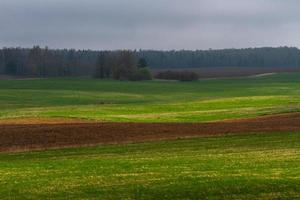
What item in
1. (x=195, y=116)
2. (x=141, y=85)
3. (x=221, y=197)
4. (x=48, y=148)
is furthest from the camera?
(x=141, y=85)

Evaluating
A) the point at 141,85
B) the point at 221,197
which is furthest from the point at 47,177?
the point at 141,85

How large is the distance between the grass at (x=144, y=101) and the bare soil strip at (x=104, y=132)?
9425 mm

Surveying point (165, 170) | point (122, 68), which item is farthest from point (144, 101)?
point (122, 68)

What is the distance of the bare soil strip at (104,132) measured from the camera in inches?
1178

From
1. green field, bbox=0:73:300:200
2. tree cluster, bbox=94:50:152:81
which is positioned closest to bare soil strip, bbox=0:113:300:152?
green field, bbox=0:73:300:200

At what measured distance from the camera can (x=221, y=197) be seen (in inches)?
583

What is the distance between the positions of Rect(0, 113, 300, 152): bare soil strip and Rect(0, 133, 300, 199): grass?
2738mm

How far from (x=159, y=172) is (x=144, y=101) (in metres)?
61.1

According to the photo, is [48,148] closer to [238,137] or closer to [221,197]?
[238,137]

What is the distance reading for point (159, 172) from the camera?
18.4 metres

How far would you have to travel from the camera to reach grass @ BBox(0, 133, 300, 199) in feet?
50.4

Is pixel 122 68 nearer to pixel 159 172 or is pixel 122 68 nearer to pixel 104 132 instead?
pixel 104 132

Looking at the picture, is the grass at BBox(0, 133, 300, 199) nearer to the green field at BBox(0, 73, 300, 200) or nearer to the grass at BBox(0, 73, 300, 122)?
the green field at BBox(0, 73, 300, 200)

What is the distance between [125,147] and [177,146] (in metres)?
2.20
